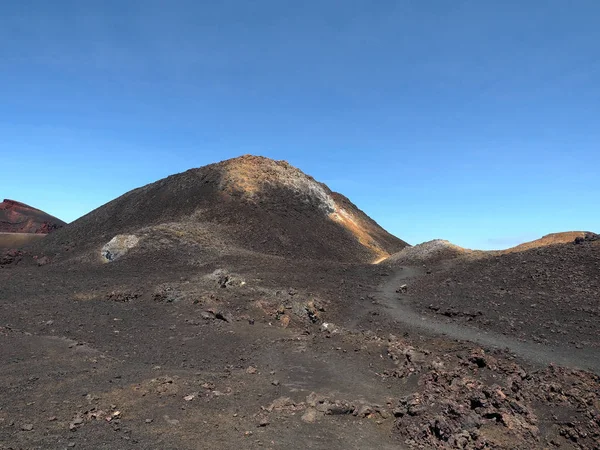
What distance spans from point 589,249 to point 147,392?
80.5 feet

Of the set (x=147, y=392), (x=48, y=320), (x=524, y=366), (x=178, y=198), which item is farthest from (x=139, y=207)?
(x=524, y=366)

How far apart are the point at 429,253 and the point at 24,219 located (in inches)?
3713

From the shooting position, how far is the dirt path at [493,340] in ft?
46.5

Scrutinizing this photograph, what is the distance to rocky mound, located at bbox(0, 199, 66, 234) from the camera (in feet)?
298

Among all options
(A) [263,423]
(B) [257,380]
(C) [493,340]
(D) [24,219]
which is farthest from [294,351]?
(D) [24,219]

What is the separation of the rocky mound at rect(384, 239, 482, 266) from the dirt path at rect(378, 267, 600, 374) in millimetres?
11340

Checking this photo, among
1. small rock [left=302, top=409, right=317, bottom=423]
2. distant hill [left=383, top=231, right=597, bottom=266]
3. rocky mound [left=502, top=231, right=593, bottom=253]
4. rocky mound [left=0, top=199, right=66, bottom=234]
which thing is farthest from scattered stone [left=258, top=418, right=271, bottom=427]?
rocky mound [left=0, top=199, right=66, bottom=234]

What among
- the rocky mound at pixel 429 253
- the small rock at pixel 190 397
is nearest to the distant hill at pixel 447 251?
the rocky mound at pixel 429 253

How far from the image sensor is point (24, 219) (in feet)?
310

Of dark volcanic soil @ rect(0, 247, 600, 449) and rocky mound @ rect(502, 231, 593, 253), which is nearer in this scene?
dark volcanic soil @ rect(0, 247, 600, 449)

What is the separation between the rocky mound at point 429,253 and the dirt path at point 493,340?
37.2ft

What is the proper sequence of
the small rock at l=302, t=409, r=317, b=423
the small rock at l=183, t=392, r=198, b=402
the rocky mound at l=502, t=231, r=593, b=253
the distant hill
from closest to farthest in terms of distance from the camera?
1. the small rock at l=302, t=409, r=317, b=423
2. the small rock at l=183, t=392, r=198, b=402
3. the distant hill
4. the rocky mound at l=502, t=231, r=593, b=253

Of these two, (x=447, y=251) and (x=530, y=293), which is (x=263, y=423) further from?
(x=447, y=251)

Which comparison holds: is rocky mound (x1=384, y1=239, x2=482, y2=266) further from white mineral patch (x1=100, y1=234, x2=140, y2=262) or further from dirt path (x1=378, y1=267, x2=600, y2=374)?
white mineral patch (x1=100, y1=234, x2=140, y2=262)
